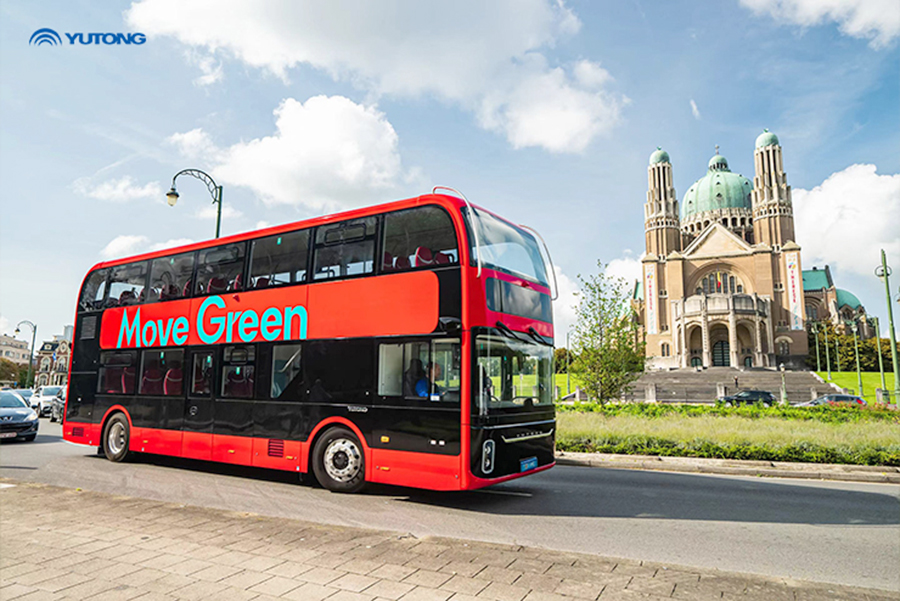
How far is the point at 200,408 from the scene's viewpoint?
34.7 ft

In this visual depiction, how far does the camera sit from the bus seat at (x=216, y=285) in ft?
34.5

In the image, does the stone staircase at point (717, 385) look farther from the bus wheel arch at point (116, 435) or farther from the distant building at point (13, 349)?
the distant building at point (13, 349)

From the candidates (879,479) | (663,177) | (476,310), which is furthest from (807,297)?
(476,310)

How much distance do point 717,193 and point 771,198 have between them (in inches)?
470

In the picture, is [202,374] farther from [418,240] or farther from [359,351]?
[418,240]

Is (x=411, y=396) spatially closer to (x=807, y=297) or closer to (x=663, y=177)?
(x=663, y=177)

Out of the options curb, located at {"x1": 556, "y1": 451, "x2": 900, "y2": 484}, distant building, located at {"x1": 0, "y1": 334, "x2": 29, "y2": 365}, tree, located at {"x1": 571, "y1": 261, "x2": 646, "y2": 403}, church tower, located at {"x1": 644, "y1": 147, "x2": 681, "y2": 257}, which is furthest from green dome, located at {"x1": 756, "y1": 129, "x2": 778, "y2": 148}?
distant building, located at {"x1": 0, "y1": 334, "x2": 29, "y2": 365}

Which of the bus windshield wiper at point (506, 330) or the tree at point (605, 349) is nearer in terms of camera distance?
the bus windshield wiper at point (506, 330)

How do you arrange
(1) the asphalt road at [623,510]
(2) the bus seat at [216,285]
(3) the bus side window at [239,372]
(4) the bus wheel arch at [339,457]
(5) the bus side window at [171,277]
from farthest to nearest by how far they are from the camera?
(5) the bus side window at [171,277], (2) the bus seat at [216,285], (3) the bus side window at [239,372], (4) the bus wheel arch at [339,457], (1) the asphalt road at [623,510]

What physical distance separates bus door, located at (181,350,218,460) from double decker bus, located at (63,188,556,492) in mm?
37

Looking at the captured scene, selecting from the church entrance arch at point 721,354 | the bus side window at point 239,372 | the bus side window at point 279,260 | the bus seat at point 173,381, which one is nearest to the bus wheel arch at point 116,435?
the bus seat at point 173,381

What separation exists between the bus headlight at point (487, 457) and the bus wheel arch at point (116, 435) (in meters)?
8.22

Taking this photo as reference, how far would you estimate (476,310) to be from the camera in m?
7.64

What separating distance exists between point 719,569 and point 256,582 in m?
3.92
